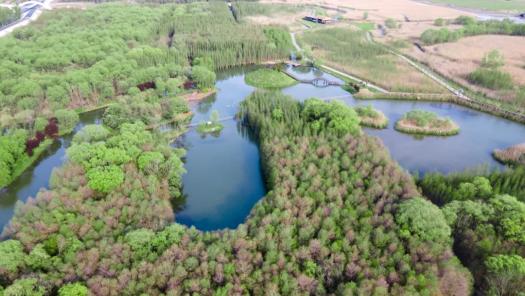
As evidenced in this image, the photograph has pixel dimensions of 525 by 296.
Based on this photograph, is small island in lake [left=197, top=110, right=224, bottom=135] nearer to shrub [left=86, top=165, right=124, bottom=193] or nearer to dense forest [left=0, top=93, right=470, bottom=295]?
dense forest [left=0, top=93, right=470, bottom=295]

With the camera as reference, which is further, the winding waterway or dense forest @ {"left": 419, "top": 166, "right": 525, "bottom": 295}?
the winding waterway

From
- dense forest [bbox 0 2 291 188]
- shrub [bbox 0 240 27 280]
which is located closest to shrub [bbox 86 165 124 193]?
shrub [bbox 0 240 27 280]

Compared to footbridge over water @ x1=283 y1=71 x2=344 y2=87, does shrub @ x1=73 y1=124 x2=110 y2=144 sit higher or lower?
higher

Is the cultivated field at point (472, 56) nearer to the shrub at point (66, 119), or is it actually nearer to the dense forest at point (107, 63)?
the dense forest at point (107, 63)

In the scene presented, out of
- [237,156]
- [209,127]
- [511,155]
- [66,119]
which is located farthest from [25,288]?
[511,155]

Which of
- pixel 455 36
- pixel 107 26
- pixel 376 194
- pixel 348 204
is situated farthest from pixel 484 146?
pixel 107 26

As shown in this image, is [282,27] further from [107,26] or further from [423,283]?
[423,283]
